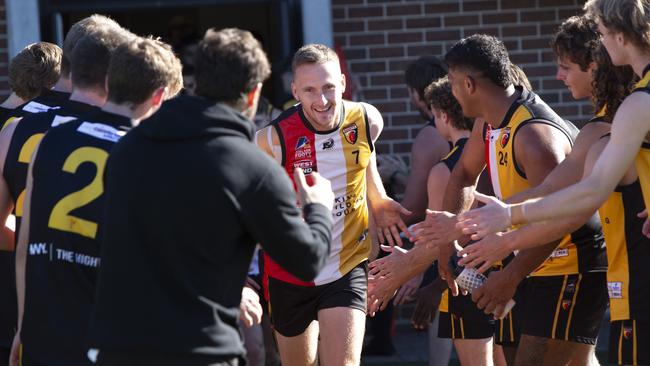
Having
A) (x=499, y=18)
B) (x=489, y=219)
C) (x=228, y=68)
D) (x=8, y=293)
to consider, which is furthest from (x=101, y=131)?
(x=499, y=18)

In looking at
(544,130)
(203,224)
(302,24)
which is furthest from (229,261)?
(302,24)

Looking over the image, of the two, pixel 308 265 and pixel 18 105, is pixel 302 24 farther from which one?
pixel 308 265

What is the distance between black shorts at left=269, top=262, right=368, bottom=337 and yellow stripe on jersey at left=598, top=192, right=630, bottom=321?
175 cm

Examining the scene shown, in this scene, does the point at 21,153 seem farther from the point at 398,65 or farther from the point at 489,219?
the point at 398,65

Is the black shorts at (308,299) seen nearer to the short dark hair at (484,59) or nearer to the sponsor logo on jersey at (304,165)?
the sponsor logo on jersey at (304,165)

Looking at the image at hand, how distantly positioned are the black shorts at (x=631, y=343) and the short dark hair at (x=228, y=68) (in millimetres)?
1919

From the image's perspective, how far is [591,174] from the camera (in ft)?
14.4

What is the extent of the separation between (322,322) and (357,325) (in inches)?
7.5

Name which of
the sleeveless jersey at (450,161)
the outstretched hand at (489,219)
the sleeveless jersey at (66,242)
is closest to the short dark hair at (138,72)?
the sleeveless jersey at (66,242)

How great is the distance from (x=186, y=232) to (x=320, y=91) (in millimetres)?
2766

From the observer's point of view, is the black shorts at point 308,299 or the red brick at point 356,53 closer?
the black shorts at point 308,299

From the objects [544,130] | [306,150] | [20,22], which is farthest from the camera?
[20,22]

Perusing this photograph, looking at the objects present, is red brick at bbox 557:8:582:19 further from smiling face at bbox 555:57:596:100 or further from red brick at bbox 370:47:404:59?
smiling face at bbox 555:57:596:100

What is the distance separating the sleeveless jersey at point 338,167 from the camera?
6.34 metres
